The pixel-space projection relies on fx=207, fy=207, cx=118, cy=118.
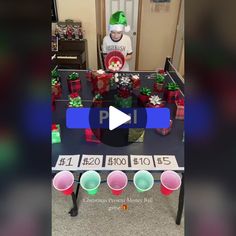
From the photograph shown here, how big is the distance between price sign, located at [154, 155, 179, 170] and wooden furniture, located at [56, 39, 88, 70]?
90.8 inches

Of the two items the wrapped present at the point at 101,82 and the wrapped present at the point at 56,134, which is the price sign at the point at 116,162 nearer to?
the wrapped present at the point at 56,134

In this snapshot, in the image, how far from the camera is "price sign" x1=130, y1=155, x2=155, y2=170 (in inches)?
38.0

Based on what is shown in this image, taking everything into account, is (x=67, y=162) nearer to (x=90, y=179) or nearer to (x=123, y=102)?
(x=90, y=179)

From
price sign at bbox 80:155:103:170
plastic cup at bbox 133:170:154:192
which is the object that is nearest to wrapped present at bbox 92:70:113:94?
price sign at bbox 80:155:103:170

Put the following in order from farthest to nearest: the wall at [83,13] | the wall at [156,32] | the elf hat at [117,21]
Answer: the wall at [156,32] → the wall at [83,13] → the elf hat at [117,21]

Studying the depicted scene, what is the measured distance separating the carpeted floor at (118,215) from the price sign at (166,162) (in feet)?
1.57

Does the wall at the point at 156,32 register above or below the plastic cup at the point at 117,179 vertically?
above

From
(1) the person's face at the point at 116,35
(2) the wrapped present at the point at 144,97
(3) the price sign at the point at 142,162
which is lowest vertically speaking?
(3) the price sign at the point at 142,162

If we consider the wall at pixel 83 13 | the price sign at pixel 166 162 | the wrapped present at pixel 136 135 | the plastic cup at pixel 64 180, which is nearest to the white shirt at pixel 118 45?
the wall at pixel 83 13

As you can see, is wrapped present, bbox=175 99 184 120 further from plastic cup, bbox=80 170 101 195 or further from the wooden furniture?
the wooden furniture

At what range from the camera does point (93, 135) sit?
1.07 meters

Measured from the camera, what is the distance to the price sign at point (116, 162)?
3.16 feet
